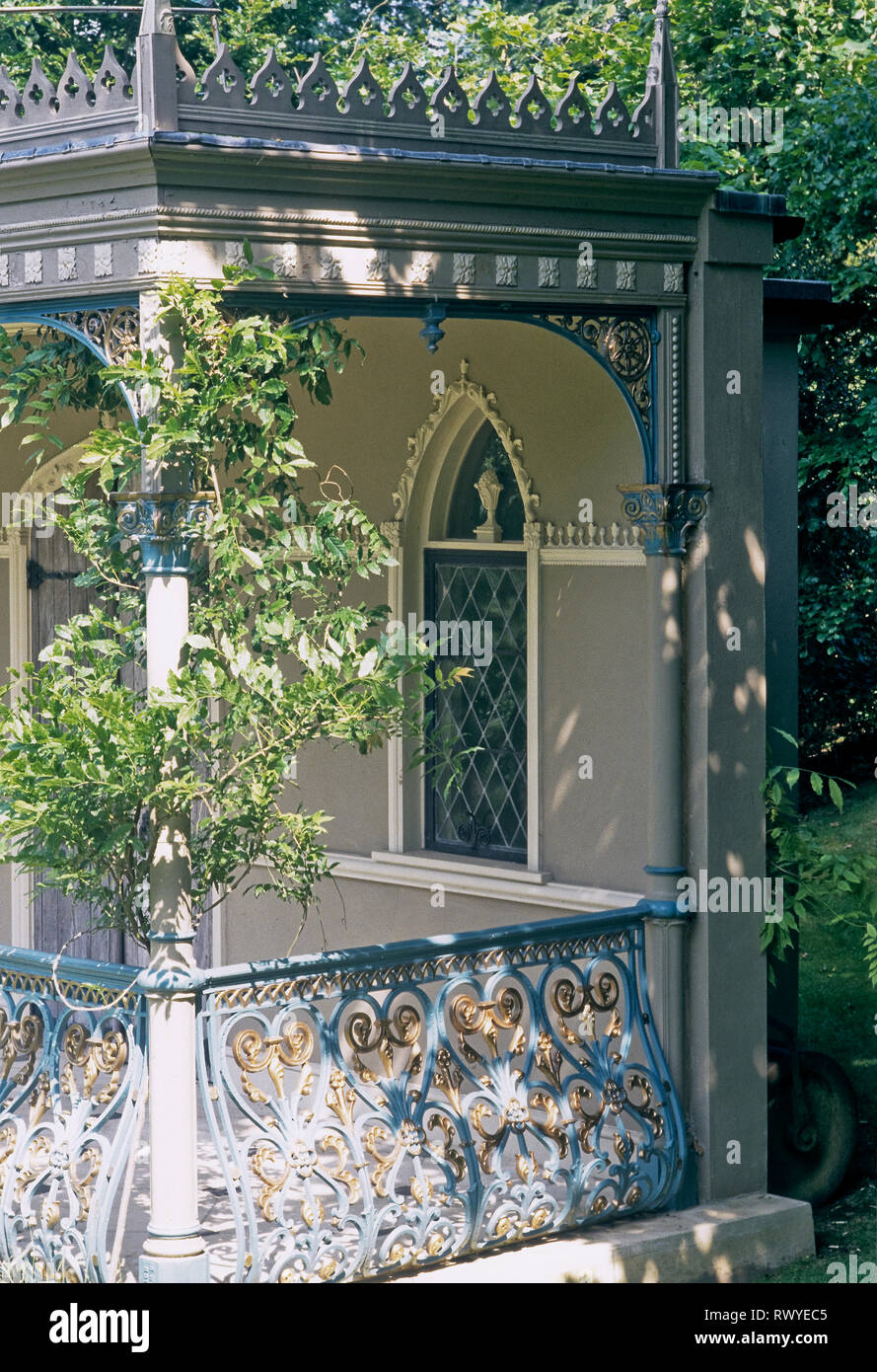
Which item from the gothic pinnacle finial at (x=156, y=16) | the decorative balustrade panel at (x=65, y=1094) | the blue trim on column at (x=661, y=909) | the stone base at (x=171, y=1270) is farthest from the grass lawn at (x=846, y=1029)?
the gothic pinnacle finial at (x=156, y=16)

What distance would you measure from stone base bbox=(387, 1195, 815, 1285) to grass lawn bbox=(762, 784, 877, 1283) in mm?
133

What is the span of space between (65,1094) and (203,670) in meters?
1.41

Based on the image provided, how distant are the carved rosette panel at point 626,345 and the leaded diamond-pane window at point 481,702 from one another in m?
1.52

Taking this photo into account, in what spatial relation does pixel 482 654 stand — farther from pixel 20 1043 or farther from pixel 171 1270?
pixel 171 1270

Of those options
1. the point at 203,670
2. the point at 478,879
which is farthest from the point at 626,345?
the point at 478,879

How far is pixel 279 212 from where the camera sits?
18.8ft

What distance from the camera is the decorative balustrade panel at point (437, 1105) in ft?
18.5

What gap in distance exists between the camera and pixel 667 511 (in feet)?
22.0

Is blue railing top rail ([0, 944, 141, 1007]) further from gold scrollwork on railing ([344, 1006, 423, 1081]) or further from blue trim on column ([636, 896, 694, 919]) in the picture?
blue trim on column ([636, 896, 694, 919])

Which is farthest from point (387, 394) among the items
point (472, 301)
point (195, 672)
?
point (195, 672)

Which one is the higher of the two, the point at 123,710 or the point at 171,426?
the point at 171,426

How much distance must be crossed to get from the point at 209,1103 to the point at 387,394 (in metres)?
3.87

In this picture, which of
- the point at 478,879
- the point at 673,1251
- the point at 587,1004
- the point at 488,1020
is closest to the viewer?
the point at 488,1020

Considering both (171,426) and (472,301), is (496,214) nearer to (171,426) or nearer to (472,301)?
(472,301)
